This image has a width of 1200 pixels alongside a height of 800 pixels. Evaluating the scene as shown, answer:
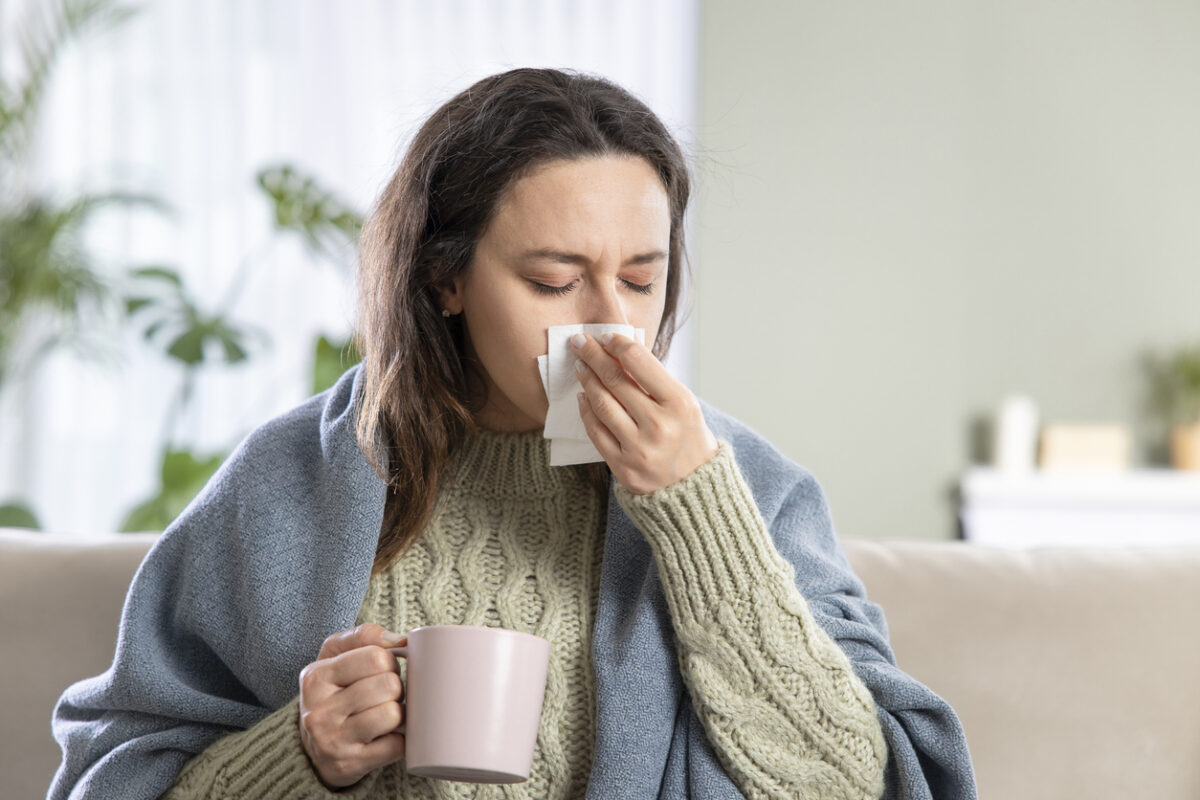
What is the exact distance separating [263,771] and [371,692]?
8.6 inches

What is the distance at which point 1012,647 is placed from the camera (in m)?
1.29

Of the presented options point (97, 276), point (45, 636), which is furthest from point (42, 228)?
point (45, 636)

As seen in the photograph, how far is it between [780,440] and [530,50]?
1622 millimetres

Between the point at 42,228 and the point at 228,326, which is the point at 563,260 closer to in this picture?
the point at 228,326

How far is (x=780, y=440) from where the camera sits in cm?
380

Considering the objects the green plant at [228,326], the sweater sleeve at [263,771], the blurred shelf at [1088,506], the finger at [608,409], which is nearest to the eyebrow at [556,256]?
the finger at [608,409]

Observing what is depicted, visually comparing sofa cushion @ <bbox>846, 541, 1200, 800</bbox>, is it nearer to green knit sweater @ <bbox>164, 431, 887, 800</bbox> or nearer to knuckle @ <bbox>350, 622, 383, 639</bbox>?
green knit sweater @ <bbox>164, 431, 887, 800</bbox>

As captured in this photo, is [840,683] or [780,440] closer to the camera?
[840,683]

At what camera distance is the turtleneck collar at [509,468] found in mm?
1240

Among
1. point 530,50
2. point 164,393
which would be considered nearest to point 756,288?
point 530,50

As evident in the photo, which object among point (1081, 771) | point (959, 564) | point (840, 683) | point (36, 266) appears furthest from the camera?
point (36, 266)

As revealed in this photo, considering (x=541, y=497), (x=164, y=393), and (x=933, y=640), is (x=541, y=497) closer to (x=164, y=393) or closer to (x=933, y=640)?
(x=933, y=640)

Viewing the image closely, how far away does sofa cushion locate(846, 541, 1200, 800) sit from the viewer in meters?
1.25

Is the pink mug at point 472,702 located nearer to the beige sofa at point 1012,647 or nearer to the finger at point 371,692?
the finger at point 371,692
